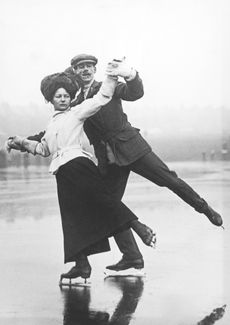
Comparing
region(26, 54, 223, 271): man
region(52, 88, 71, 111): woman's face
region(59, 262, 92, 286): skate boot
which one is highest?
region(52, 88, 71, 111): woman's face

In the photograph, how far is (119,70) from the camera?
227 inches

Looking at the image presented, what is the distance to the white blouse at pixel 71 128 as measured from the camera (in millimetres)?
5824

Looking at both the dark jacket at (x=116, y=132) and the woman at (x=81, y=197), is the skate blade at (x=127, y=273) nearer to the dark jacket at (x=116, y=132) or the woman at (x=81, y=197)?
the woman at (x=81, y=197)

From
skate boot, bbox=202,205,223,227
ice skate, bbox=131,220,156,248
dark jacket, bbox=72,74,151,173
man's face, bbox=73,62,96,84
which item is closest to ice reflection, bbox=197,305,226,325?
ice skate, bbox=131,220,156,248

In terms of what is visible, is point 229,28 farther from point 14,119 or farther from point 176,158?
point 14,119

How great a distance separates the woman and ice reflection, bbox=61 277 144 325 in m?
0.22

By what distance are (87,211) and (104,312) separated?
96 centimetres

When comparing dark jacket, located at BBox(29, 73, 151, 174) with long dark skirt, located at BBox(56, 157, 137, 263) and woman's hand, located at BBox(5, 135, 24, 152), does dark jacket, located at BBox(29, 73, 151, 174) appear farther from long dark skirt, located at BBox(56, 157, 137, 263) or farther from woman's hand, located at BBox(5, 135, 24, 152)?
woman's hand, located at BBox(5, 135, 24, 152)

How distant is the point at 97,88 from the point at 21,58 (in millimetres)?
1776

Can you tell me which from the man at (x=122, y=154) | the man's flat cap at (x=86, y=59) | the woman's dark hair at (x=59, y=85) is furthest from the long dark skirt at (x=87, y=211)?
the man's flat cap at (x=86, y=59)

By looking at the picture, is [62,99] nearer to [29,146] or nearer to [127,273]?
[29,146]

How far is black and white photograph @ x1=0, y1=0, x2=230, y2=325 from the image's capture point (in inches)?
220

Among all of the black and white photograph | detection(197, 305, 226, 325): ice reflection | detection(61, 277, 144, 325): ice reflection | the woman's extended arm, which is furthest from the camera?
the woman's extended arm

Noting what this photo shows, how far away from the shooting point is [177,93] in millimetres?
7867
